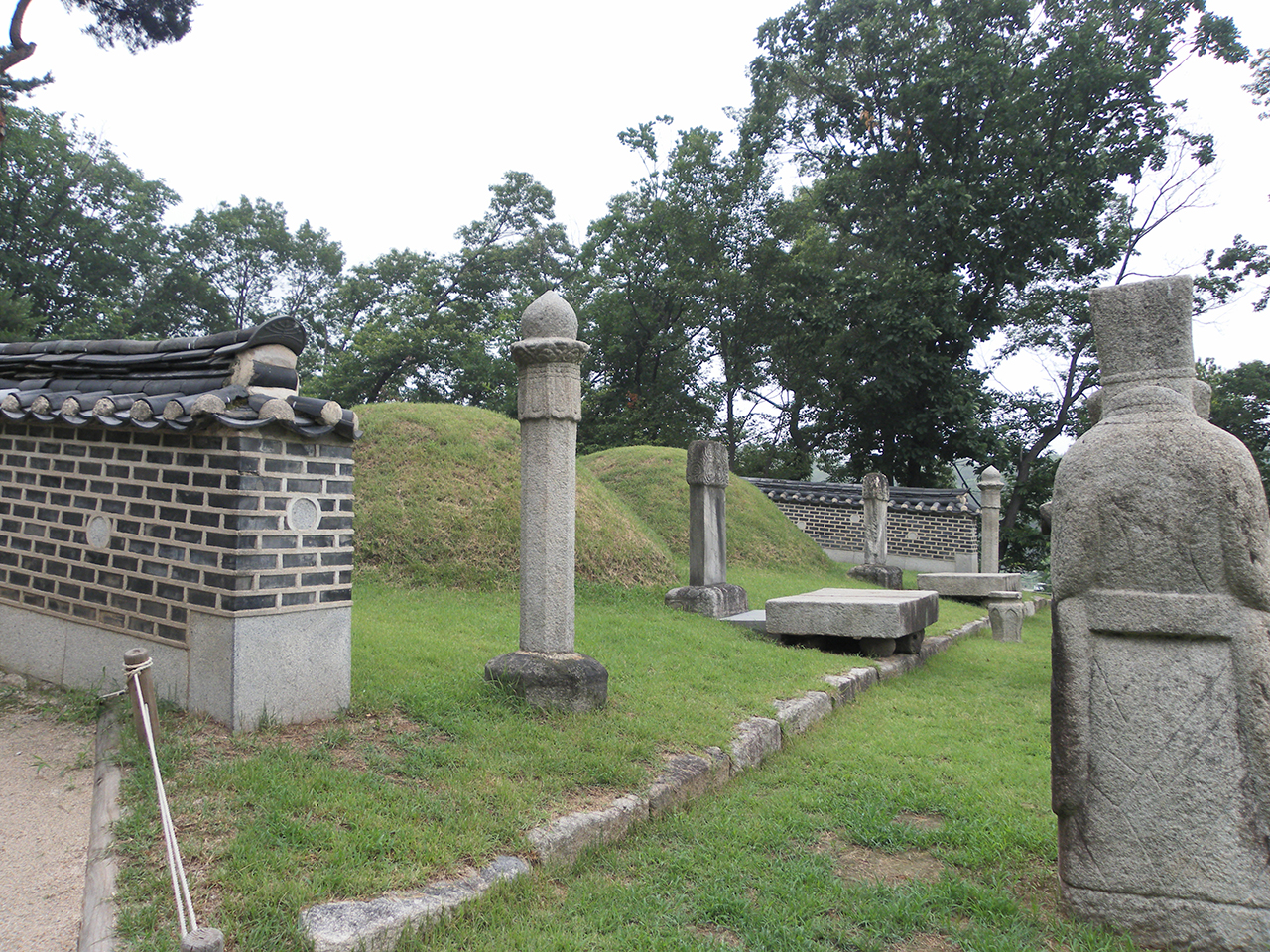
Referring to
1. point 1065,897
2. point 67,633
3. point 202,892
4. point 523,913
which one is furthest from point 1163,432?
point 67,633

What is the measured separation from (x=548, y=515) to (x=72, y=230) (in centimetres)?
2854

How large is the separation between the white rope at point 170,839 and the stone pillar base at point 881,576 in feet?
44.9

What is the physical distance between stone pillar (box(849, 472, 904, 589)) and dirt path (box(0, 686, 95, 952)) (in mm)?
13601

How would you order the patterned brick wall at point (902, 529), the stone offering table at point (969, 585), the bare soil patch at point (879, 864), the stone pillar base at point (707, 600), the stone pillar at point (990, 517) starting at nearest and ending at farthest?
the bare soil patch at point (879, 864) < the stone pillar base at point (707, 600) < the stone offering table at point (969, 585) < the stone pillar at point (990, 517) < the patterned brick wall at point (902, 529)

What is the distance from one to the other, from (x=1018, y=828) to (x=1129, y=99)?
78.0 feet

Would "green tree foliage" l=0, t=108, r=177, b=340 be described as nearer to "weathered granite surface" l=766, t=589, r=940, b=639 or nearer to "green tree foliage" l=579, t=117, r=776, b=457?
"green tree foliage" l=579, t=117, r=776, b=457

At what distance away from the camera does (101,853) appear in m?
2.75

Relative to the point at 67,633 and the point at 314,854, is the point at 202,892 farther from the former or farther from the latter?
the point at 67,633

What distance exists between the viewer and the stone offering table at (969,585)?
14102mm

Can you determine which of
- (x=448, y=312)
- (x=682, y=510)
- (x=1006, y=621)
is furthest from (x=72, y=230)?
(x=1006, y=621)

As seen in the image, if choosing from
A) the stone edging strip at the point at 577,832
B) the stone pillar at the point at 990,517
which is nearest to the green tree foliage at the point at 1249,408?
the stone pillar at the point at 990,517

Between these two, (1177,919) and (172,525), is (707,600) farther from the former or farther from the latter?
(1177,919)

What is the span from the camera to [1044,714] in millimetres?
6160

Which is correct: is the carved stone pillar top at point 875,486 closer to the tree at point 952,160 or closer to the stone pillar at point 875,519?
the stone pillar at point 875,519
